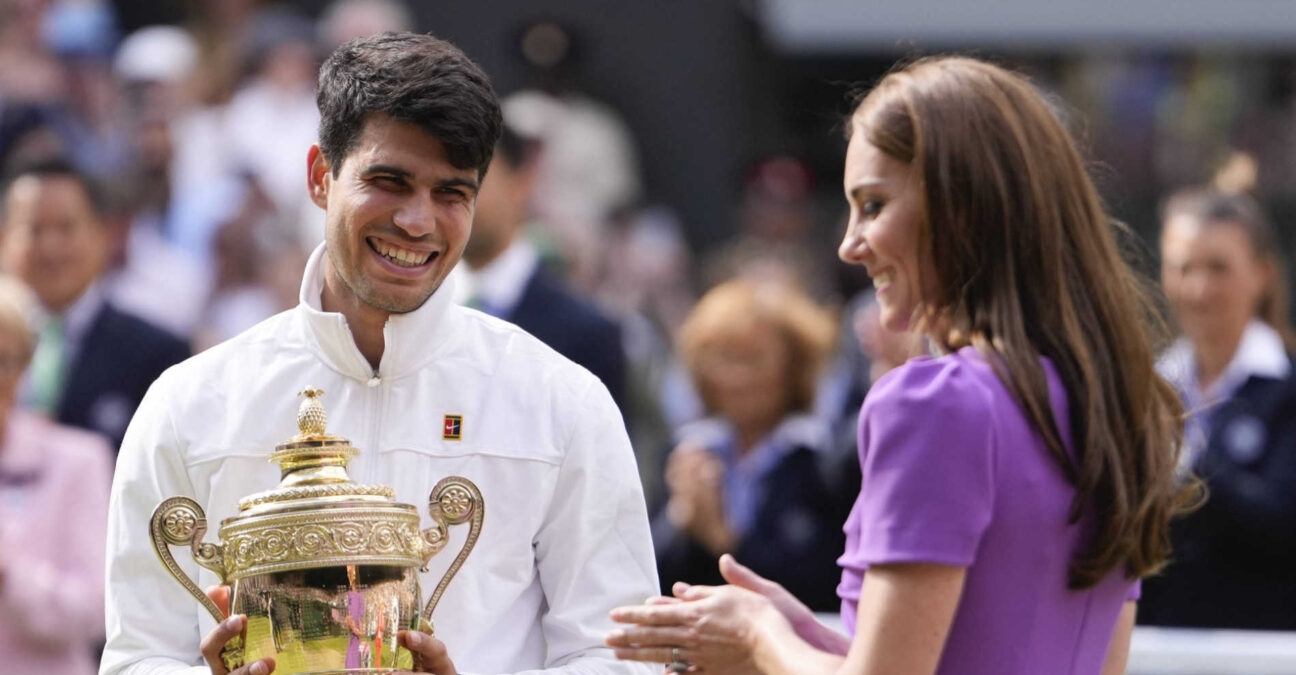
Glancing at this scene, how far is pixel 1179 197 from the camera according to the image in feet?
22.6

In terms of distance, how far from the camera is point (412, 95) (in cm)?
344

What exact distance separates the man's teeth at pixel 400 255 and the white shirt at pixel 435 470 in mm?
98

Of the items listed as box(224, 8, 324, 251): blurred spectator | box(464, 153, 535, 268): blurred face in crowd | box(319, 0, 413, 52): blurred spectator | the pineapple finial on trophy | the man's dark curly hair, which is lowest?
the pineapple finial on trophy

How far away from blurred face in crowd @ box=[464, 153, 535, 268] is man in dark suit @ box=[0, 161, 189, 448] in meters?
1.02

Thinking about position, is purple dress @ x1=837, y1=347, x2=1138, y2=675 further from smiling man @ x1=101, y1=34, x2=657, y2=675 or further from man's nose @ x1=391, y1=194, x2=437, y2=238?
man's nose @ x1=391, y1=194, x2=437, y2=238

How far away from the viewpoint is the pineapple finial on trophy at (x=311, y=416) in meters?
3.25

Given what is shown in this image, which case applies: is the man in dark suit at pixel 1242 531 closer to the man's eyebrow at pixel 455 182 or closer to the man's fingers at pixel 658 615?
the man's eyebrow at pixel 455 182

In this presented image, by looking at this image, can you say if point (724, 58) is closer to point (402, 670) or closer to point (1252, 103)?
point (1252, 103)

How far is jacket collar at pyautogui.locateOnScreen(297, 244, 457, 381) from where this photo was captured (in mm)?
3514

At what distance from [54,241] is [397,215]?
13.1ft

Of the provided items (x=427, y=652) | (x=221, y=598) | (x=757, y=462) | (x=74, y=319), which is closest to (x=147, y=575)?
(x=221, y=598)

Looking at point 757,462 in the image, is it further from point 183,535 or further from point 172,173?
point 172,173

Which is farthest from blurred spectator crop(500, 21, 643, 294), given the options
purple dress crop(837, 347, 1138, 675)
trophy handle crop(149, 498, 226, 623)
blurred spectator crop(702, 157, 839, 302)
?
purple dress crop(837, 347, 1138, 675)

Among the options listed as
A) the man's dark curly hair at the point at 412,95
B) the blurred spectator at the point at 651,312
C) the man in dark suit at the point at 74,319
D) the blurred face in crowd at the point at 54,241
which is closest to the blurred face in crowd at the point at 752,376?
the blurred spectator at the point at 651,312
